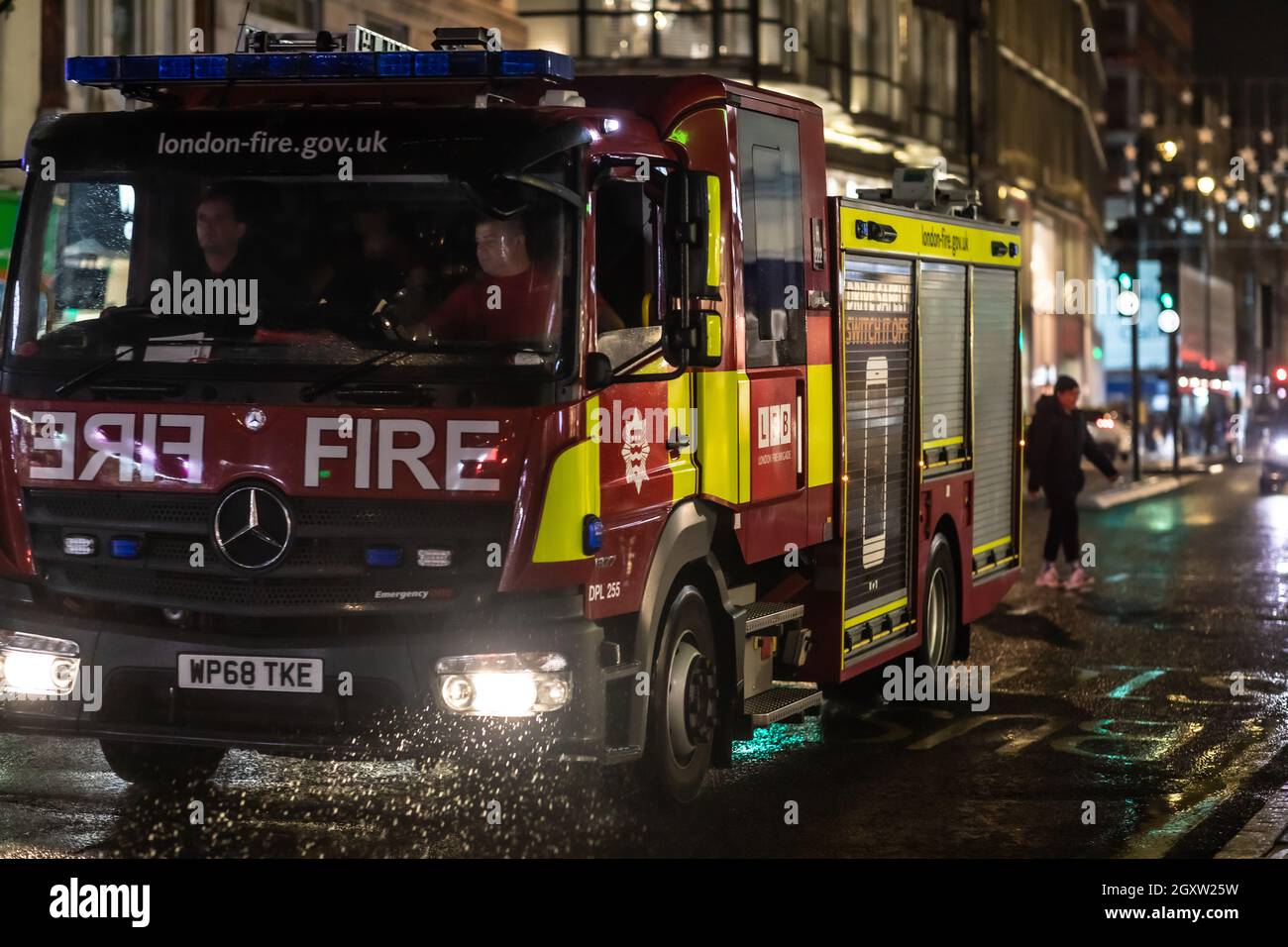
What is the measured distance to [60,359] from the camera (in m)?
7.98

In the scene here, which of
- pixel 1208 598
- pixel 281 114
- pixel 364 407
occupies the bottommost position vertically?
pixel 1208 598

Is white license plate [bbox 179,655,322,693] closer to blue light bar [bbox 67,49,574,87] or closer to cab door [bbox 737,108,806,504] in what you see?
blue light bar [bbox 67,49,574,87]

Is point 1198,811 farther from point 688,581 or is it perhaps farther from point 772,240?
point 772,240

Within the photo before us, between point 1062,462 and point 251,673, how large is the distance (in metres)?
12.4

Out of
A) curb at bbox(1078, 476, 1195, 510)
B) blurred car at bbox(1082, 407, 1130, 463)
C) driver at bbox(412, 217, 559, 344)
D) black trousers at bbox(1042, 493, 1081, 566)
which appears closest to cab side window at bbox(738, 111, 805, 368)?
driver at bbox(412, 217, 559, 344)

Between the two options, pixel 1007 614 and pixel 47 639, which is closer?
pixel 47 639

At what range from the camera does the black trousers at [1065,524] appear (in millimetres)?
19188

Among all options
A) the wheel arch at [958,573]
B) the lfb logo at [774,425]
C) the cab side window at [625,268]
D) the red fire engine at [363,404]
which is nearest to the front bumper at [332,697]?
the red fire engine at [363,404]

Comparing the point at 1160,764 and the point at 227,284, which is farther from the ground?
the point at 227,284
